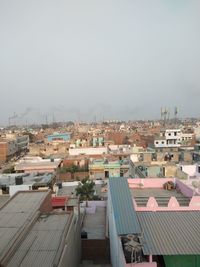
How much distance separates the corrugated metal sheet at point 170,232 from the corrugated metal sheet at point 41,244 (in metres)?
2.89

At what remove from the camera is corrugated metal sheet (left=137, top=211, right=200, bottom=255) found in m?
8.64

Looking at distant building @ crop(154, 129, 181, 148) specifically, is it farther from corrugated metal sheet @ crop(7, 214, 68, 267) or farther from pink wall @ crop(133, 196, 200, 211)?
pink wall @ crop(133, 196, 200, 211)

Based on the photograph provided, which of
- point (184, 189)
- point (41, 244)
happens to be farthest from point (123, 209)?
point (184, 189)

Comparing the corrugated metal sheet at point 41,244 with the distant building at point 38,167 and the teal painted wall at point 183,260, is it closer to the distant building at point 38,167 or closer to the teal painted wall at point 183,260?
the teal painted wall at point 183,260

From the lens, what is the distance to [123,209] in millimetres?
10359

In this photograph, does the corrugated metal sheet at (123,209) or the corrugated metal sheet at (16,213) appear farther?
the corrugated metal sheet at (16,213)

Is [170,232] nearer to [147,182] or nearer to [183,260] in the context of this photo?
[183,260]

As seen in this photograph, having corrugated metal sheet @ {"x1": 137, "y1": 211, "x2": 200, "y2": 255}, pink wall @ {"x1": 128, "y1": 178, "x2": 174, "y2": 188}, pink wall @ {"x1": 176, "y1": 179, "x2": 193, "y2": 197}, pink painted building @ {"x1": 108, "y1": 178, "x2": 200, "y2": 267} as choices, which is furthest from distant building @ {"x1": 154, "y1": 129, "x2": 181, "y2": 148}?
corrugated metal sheet @ {"x1": 137, "y1": 211, "x2": 200, "y2": 255}

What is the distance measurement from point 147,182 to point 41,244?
6.33 metres

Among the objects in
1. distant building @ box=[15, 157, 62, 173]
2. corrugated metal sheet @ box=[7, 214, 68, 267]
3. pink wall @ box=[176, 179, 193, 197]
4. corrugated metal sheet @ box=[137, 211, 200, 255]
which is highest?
pink wall @ box=[176, 179, 193, 197]

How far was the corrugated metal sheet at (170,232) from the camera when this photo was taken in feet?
28.3

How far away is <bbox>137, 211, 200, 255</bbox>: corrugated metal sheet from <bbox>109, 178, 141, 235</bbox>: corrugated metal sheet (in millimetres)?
455

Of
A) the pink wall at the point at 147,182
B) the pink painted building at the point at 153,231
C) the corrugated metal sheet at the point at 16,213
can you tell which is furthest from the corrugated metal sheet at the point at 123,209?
the corrugated metal sheet at the point at 16,213

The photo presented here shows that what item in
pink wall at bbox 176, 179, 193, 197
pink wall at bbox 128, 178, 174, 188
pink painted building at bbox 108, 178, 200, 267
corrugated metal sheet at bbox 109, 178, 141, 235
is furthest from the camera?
pink wall at bbox 128, 178, 174, 188
